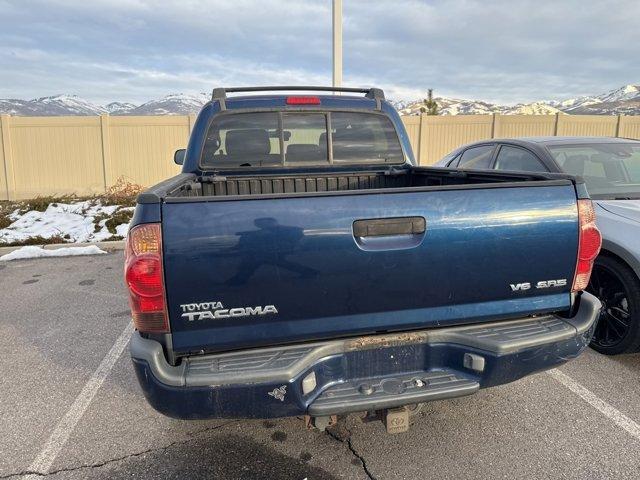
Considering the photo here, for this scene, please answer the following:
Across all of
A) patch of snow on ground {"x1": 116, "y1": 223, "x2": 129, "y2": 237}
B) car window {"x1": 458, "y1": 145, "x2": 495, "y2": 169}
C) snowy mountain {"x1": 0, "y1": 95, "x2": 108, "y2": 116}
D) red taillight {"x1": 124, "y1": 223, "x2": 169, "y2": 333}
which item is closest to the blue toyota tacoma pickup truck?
red taillight {"x1": 124, "y1": 223, "x2": 169, "y2": 333}

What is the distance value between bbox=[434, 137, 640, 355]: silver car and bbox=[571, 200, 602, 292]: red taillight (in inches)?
55.3

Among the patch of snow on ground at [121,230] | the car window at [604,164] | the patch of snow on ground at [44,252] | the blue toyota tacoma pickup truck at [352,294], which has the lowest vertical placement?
the patch of snow on ground at [44,252]

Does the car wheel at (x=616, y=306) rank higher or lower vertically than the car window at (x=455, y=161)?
lower

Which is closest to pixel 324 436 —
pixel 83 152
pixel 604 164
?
pixel 604 164

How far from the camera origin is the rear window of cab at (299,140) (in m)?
3.66

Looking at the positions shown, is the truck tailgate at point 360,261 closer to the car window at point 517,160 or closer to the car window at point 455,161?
the car window at point 517,160

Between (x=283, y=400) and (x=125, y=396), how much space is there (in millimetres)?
1860

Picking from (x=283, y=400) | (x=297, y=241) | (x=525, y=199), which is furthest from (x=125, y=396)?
(x=525, y=199)

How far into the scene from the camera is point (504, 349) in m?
2.08

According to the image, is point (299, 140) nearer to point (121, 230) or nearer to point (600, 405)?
point (600, 405)

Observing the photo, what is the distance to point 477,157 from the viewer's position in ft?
18.4

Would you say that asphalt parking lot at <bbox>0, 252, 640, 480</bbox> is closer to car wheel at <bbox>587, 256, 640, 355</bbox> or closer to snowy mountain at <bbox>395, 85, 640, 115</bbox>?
car wheel at <bbox>587, 256, 640, 355</bbox>

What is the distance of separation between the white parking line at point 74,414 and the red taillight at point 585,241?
3.13 metres

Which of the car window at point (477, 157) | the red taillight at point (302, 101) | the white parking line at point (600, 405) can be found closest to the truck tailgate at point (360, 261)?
the white parking line at point (600, 405)
